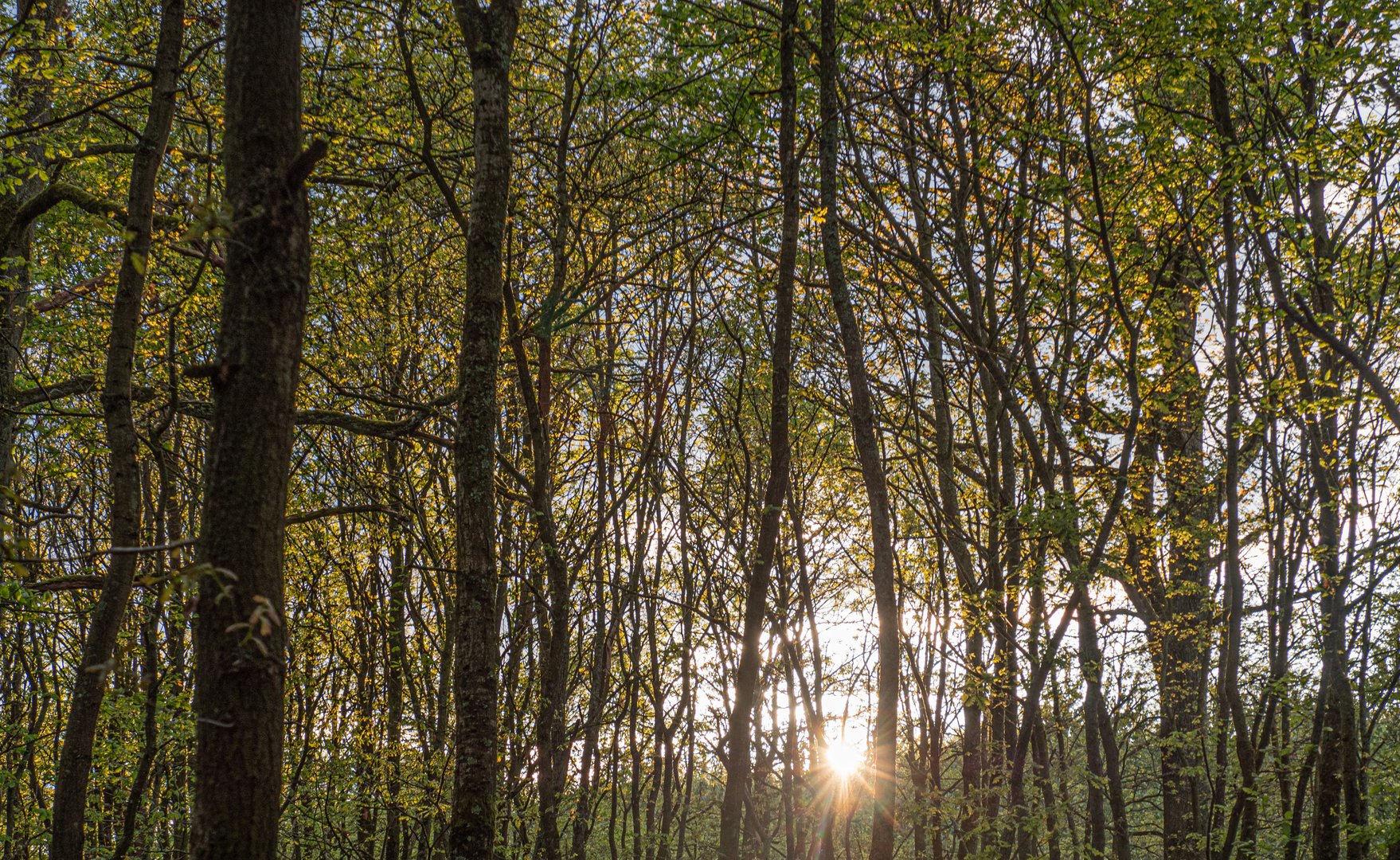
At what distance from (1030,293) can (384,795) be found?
30.1 ft

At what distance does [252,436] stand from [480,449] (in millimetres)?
1826

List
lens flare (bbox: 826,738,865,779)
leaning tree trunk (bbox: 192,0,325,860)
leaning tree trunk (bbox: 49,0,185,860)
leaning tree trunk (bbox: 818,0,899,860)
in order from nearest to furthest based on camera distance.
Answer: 1. leaning tree trunk (bbox: 192,0,325,860)
2. leaning tree trunk (bbox: 49,0,185,860)
3. leaning tree trunk (bbox: 818,0,899,860)
4. lens flare (bbox: 826,738,865,779)

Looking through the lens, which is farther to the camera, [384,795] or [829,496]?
[829,496]

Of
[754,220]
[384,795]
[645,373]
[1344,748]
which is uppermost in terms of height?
[754,220]

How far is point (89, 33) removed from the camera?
30.3ft

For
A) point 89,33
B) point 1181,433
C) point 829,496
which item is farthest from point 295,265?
point 1181,433

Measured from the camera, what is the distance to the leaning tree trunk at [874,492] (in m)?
5.11

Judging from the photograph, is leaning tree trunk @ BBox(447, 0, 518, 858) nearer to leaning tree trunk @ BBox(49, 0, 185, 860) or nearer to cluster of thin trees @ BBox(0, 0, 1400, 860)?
cluster of thin trees @ BBox(0, 0, 1400, 860)

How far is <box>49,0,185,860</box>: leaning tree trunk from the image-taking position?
3721mm

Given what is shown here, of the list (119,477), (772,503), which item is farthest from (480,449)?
(772,503)

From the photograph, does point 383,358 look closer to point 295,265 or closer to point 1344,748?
point 295,265

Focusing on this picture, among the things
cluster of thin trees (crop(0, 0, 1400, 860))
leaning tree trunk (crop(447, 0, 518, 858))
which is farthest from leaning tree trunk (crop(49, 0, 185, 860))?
leaning tree trunk (crop(447, 0, 518, 858))

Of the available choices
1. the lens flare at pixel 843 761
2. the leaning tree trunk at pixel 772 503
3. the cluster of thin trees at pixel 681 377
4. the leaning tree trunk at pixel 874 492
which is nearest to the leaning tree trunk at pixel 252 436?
the cluster of thin trees at pixel 681 377

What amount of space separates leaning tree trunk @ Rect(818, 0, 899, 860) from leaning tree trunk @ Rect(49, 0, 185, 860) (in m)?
3.98
